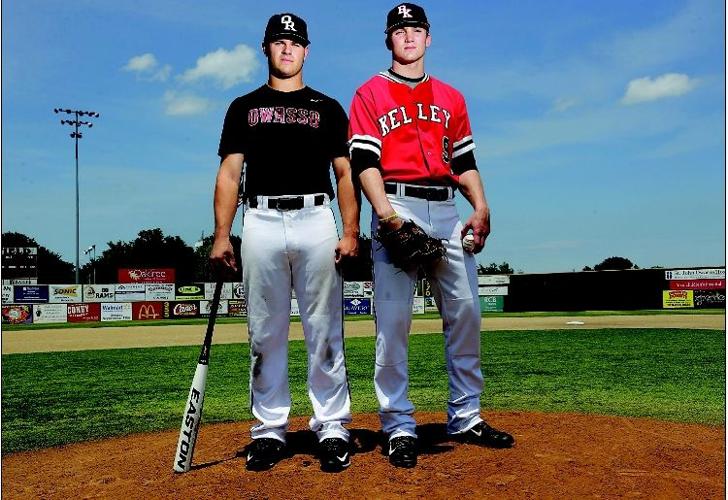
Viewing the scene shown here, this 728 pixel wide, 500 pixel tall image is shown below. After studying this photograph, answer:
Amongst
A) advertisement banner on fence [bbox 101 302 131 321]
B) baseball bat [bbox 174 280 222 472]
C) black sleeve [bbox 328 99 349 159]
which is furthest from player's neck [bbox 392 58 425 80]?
advertisement banner on fence [bbox 101 302 131 321]

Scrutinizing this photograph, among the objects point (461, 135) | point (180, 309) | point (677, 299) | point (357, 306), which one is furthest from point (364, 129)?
point (677, 299)

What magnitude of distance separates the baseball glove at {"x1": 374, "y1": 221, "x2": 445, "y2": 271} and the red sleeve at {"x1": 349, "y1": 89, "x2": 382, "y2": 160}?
42cm

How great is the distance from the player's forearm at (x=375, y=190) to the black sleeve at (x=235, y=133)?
26.4 inches

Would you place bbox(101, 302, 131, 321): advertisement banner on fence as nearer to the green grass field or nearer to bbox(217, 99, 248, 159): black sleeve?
the green grass field

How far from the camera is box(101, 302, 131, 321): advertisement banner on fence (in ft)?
111

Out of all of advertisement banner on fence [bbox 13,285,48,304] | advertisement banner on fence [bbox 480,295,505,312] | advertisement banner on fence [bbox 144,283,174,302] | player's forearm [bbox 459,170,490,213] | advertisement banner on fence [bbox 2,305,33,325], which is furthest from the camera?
advertisement banner on fence [bbox 480,295,505,312]

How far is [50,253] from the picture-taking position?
74.9m

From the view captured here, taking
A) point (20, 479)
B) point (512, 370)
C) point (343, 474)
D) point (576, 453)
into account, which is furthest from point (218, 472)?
point (512, 370)

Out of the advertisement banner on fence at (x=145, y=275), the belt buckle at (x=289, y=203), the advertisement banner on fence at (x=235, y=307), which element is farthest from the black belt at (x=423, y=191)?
the advertisement banner on fence at (x=145, y=275)

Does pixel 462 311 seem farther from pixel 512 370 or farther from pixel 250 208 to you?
pixel 512 370

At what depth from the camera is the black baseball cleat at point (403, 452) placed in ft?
11.4

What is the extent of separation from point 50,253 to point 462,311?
258ft

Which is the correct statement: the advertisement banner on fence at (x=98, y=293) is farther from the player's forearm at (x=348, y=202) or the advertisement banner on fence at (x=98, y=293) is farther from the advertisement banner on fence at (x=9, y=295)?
the player's forearm at (x=348, y=202)

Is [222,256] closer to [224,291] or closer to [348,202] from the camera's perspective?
[348,202]
